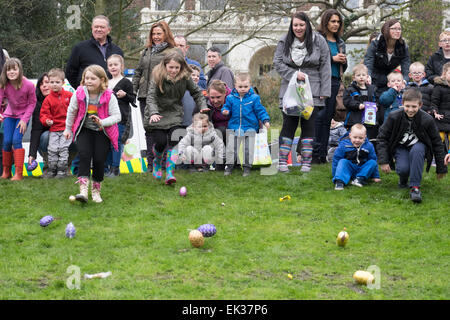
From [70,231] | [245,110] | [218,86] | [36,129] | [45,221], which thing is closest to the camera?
[70,231]

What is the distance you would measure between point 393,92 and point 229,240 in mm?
4322

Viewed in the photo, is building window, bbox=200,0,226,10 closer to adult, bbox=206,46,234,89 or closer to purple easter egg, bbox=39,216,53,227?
adult, bbox=206,46,234,89

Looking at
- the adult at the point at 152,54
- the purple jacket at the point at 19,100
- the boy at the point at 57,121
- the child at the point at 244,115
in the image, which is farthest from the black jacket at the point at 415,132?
the purple jacket at the point at 19,100

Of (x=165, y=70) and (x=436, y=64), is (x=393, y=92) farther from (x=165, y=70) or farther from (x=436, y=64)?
(x=165, y=70)

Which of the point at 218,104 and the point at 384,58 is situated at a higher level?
the point at 384,58

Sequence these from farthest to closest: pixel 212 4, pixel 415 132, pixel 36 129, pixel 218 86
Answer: pixel 212 4, pixel 36 129, pixel 218 86, pixel 415 132

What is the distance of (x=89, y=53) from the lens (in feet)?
29.5

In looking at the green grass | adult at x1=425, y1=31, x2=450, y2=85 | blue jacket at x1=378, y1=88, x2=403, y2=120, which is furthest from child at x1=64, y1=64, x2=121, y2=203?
adult at x1=425, y1=31, x2=450, y2=85

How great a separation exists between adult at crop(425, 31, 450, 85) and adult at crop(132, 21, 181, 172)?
13.1 feet

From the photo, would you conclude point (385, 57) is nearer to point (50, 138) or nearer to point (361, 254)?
point (361, 254)

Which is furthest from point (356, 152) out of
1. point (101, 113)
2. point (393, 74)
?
point (101, 113)

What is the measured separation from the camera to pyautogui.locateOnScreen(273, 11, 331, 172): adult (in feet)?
28.8

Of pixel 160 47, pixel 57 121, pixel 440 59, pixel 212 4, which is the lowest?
pixel 57 121

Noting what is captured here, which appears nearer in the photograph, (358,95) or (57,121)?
(358,95)
